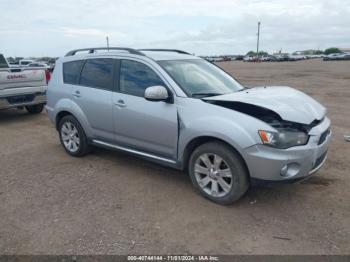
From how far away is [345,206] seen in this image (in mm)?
3811

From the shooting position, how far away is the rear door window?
16.4 ft

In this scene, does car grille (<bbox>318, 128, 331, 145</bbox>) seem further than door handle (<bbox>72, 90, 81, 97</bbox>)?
No

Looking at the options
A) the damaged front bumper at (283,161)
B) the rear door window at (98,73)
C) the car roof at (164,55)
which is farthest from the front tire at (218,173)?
the rear door window at (98,73)

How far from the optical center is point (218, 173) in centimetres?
388

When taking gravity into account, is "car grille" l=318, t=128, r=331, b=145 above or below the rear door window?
below

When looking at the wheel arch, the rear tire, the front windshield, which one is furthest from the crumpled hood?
the rear tire

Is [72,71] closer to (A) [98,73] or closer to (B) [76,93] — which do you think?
(B) [76,93]

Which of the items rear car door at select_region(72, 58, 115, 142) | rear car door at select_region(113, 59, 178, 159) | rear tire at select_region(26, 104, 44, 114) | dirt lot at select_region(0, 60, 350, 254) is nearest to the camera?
dirt lot at select_region(0, 60, 350, 254)

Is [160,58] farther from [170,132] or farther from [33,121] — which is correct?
[33,121]

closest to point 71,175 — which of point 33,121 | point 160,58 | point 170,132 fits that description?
point 170,132

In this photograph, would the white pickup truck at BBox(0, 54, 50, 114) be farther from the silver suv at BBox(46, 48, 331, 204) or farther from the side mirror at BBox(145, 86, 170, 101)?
the side mirror at BBox(145, 86, 170, 101)

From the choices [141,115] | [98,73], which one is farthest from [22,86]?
[141,115]

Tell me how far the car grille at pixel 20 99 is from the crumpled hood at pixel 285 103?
20.5ft

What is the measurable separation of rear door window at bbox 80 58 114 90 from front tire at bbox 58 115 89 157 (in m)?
0.70
